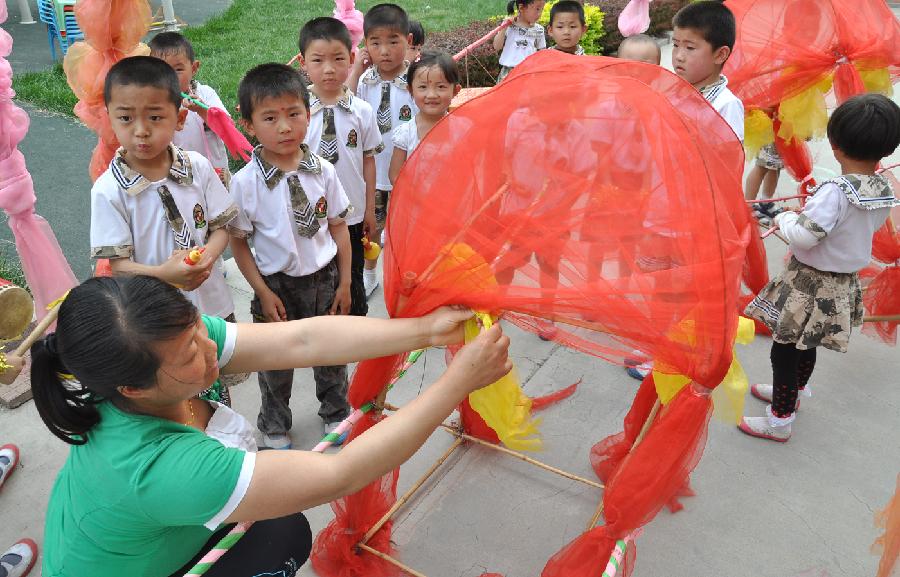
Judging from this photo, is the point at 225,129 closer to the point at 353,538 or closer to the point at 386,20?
the point at 386,20

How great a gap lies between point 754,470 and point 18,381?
339cm

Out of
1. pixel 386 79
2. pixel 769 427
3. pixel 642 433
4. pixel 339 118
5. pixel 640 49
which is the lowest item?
pixel 769 427

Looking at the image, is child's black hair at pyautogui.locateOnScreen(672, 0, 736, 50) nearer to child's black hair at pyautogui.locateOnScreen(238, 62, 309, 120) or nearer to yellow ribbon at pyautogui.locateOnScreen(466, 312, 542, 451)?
child's black hair at pyautogui.locateOnScreen(238, 62, 309, 120)

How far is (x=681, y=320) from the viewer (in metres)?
1.66

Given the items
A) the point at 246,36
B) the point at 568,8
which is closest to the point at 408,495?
the point at 568,8

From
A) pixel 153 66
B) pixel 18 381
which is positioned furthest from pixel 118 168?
pixel 18 381

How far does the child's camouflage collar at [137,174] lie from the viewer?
8.31 feet

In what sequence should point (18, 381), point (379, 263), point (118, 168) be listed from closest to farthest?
point (118, 168)
point (18, 381)
point (379, 263)

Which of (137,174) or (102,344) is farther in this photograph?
(137,174)

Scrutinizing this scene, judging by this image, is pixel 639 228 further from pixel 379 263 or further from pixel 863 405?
pixel 379 263

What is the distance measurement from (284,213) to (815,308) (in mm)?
2197

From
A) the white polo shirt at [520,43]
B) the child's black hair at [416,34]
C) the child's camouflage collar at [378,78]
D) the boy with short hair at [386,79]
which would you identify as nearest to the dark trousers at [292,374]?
the boy with short hair at [386,79]

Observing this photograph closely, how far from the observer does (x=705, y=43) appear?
3.38 metres

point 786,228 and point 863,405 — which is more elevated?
point 786,228
